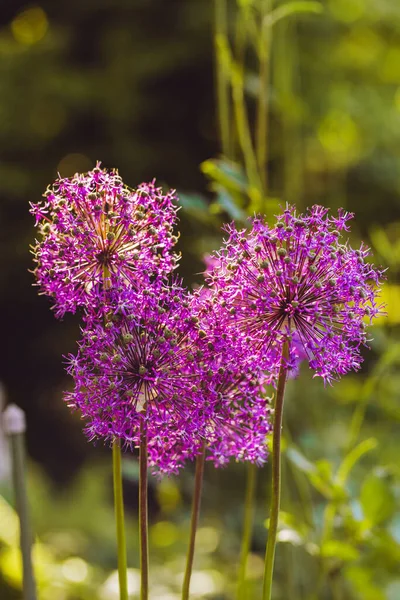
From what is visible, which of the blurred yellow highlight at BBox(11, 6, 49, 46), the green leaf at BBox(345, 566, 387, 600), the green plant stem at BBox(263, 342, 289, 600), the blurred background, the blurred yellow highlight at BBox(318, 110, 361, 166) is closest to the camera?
the green plant stem at BBox(263, 342, 289, 600)

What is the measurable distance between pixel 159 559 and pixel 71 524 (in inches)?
15.0

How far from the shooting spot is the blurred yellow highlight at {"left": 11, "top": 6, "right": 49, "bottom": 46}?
2016 mm

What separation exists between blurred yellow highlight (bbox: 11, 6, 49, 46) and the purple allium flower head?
1809mm

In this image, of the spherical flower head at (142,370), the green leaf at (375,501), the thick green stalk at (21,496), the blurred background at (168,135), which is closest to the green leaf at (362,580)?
the green leaf at (375,501)

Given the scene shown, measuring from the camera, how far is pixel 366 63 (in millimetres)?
2000

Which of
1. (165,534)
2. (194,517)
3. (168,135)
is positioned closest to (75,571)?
(165,534)

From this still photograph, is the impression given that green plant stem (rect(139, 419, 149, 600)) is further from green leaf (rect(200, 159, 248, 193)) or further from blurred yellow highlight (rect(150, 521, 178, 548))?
blurred yellow highlight (rect(150, 521, 178, 548))

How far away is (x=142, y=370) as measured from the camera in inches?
14.8

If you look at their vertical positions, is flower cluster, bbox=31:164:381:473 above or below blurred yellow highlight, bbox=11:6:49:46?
below

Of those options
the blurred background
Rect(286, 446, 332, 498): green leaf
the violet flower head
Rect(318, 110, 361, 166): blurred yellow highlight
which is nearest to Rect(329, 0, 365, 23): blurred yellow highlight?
the blurred background

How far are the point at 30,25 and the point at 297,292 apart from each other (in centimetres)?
195

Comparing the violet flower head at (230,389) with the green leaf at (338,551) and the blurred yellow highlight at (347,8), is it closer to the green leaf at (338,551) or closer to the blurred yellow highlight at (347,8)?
the green leaf at (338,551)

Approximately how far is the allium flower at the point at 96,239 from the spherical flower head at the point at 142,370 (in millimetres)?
24

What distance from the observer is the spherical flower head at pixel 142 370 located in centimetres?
37
